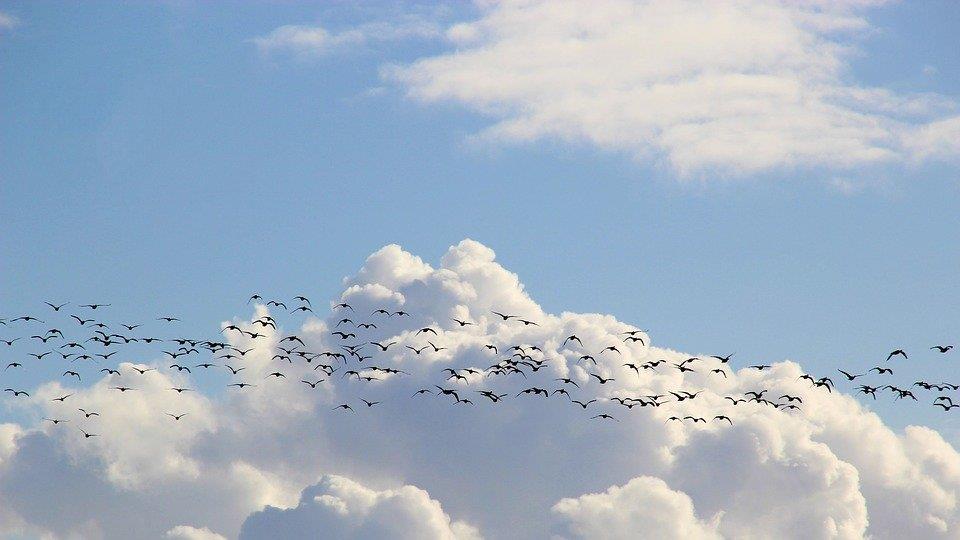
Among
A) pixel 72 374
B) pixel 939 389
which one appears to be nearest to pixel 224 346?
pixel 72 374

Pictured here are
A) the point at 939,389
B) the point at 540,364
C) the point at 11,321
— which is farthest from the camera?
the point at 540,364

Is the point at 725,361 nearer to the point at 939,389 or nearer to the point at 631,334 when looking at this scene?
the point at 631,334

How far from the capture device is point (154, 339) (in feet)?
656

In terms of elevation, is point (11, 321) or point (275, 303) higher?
point (275, 303)

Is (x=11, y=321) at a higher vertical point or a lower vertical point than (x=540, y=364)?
lower

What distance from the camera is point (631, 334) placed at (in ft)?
636

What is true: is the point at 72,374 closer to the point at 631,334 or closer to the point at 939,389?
the point at 631,334

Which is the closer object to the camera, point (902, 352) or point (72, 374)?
point (902, 352)

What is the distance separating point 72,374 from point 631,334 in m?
87.1

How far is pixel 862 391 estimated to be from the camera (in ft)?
581

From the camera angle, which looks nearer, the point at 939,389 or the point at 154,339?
the point at 939,389

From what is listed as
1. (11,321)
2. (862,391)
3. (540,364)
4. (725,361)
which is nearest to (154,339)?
(11,321)

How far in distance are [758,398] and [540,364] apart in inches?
1360

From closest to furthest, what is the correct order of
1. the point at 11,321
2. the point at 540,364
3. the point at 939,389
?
the point at 11,321 → the point at 939,389 → the point at 540,364
